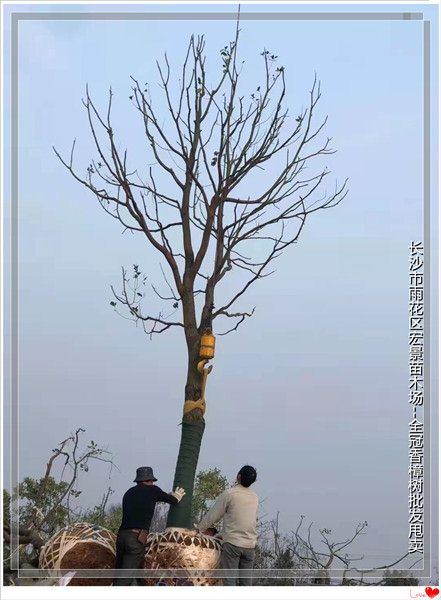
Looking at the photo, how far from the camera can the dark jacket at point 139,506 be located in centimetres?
622

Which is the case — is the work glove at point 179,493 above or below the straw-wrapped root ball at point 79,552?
above

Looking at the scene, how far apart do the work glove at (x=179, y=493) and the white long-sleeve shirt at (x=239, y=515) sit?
1.33ft

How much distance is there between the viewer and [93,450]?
283 inches

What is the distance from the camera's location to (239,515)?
6230mm

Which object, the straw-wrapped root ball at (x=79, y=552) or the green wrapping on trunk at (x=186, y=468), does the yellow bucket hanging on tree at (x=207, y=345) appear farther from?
the straw-wrapped root ball at (x=79, y=552)

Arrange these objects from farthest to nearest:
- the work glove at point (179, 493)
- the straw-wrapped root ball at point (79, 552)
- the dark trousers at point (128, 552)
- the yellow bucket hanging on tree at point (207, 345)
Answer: the yellow bucket hanging on tree at point (207, 345)
the work glove at point (179, 493)
the straw-wrapped root ball at point (79, 552)
the dark trousers at point (128, 552)

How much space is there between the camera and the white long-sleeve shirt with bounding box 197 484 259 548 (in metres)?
6.23

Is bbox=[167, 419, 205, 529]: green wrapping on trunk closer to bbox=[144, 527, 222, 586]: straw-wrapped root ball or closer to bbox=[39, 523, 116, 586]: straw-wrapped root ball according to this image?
bbox=[144, 527, 222, 586]: straw-wrapped root ball

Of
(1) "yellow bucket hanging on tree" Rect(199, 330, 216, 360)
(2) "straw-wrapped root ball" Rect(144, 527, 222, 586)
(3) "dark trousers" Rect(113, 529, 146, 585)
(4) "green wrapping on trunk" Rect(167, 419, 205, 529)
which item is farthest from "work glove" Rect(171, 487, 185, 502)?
(1) "yellow bucket hanging on tree" Rect(199, 330, 216, 360)

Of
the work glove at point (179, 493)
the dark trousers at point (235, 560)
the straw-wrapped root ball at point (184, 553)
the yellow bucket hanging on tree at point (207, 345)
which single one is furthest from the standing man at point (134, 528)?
the yellow bucket hanging on tree at point (207, 345)

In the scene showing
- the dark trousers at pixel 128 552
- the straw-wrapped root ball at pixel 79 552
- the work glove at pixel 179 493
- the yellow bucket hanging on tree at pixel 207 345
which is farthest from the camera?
the yellow bucket hanging on tree at pixel 207 345

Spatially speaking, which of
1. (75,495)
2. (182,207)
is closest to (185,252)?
(182,207)

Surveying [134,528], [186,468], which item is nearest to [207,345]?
[186,468]

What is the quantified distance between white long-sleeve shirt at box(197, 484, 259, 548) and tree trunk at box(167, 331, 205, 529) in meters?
0.44
